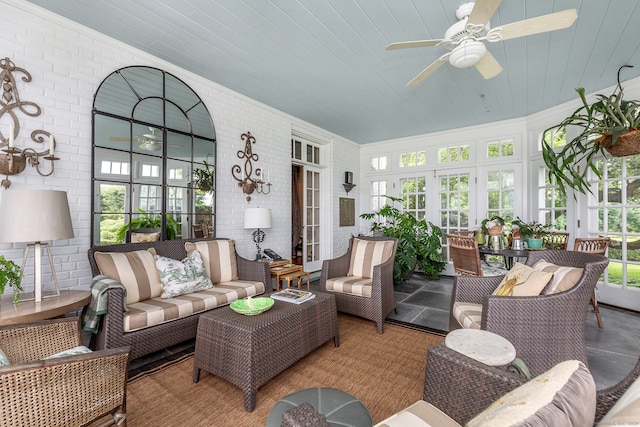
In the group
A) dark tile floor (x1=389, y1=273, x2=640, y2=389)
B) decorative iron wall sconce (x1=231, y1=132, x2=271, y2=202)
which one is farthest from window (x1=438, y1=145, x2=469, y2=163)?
decorative iron wall sconce (x1=231, y1=132, x2=271, y2=202)

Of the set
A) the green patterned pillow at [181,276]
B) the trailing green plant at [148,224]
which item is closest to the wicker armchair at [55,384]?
the green patterned pillow at [181,276]

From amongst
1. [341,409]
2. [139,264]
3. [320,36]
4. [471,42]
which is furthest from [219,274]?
[471,42]

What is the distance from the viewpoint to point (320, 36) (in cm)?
263

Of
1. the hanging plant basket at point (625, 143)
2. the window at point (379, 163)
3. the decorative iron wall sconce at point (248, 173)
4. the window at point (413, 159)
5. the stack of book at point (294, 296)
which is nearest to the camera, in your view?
the stack of book at point (294, 296)

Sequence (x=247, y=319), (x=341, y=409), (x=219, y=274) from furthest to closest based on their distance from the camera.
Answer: (x=219, y=274) < (x=247, y=319) < (x=341, y=409)

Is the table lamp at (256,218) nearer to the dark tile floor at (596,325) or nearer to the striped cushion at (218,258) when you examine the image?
the striped cushion at (218,258)

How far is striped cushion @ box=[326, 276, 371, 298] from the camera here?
2.93 metres

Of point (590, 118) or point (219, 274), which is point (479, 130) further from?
point (219, 274)

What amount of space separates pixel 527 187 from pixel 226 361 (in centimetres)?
509

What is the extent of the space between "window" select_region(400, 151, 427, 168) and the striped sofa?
405 centimetres

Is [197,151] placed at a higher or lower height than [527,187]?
higher

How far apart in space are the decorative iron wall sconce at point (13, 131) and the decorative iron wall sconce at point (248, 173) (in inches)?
74.9

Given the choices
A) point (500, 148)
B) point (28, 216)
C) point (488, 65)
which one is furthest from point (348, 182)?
A: point (28, 216)

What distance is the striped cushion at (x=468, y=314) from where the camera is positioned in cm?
191
